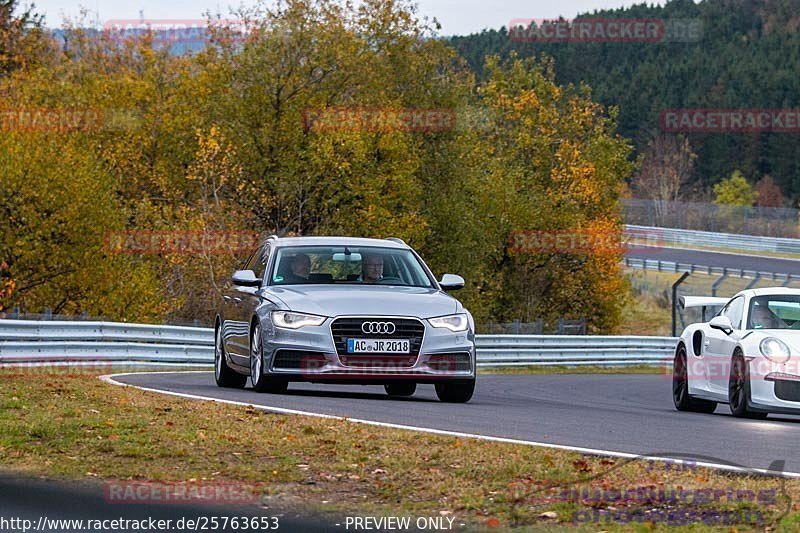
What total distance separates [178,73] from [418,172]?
15698 millimetres

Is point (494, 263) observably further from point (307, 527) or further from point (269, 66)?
point (307, 527)

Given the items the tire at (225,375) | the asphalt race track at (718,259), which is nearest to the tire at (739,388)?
the tire at (225,375)

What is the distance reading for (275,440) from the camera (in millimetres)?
9625

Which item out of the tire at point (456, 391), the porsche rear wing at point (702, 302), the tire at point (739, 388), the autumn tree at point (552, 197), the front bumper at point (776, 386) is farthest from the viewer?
the autumn tree at point (552, 197)

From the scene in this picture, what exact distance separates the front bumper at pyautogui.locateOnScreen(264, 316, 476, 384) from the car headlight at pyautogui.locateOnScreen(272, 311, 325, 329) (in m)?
0.05

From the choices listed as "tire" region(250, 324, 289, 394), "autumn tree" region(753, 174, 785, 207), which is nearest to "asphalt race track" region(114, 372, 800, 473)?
"tire" region(250, 324, 289, 394)

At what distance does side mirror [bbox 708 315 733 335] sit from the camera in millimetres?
14836

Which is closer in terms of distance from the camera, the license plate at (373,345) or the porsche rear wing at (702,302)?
the license plate at (373,345)

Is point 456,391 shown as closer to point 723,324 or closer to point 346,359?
point 346,359

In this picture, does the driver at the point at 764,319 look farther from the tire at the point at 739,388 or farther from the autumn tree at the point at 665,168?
the autumn tree at the point at 665,168

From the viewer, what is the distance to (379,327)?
44.5ft

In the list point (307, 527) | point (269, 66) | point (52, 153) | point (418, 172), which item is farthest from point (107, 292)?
point (307, 527)

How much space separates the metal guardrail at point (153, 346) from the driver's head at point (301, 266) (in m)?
6.03

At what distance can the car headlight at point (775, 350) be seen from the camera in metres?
14.0
